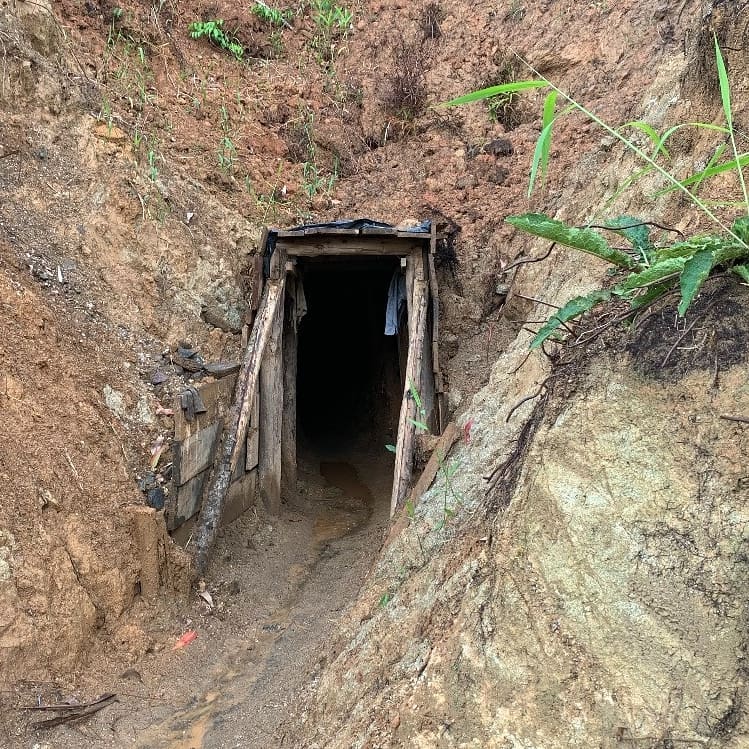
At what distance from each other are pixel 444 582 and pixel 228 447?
305cm

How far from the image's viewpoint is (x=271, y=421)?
5883mm

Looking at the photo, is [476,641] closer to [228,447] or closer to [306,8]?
[228,447]

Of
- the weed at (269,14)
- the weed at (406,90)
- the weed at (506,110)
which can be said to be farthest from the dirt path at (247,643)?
the weed at (269,14)

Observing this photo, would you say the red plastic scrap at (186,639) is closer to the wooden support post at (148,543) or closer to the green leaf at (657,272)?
the wooden support post at (148,543)

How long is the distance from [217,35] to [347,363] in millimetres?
5071

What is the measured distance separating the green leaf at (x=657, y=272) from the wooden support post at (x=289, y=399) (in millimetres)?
4685

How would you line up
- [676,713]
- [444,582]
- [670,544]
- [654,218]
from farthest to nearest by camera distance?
[654,218]
[444,582]
[670,544]
[676,713]

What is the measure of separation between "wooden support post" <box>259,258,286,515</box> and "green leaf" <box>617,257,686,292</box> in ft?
14.0

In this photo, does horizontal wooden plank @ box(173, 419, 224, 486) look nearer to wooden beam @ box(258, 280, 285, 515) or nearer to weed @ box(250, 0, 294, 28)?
wooden beam @ box(258, 280, 285, 515)

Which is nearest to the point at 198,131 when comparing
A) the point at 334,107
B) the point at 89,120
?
the point at 89,120

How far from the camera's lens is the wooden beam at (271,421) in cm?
577

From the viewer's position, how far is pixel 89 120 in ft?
18.7

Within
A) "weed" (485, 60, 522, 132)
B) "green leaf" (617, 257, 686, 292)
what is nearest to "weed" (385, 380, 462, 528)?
"green leaf" (617, 257, 686, 292)

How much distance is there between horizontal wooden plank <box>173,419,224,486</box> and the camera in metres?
4.38
